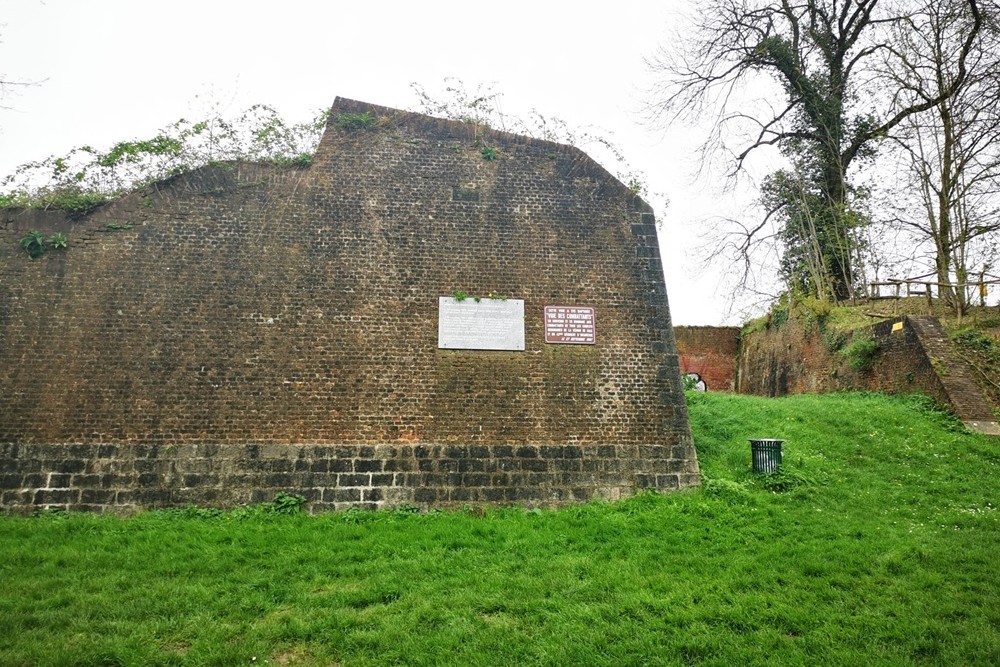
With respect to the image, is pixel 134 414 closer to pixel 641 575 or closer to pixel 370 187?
pixel 370 187

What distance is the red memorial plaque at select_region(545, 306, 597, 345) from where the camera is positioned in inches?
412

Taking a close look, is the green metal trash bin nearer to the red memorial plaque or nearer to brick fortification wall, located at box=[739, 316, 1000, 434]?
the red memorial plaque

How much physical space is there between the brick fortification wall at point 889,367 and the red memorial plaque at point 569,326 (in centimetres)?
760

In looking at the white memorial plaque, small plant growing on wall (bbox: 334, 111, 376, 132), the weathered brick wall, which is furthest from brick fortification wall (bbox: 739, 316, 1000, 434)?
small plant growing on wall (bbox: 334, 111, 376, 132)

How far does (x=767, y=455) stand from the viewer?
9.56 metres

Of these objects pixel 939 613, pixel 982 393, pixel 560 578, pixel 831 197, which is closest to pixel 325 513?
pixel 560 578

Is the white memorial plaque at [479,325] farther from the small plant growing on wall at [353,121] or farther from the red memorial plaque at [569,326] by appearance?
the small plant growing on wall at [353,121]

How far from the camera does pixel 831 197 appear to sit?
19.1m

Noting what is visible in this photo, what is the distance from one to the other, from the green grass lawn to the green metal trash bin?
26 centimetres

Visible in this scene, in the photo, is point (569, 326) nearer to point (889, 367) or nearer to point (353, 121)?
point (353, 121)

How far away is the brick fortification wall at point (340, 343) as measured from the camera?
30.1ft

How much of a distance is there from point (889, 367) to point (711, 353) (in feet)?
34.2

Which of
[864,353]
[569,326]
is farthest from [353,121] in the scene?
[864,353]

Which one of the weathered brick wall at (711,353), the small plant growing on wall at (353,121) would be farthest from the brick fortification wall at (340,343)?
the weathered brick wall at (711,353)
